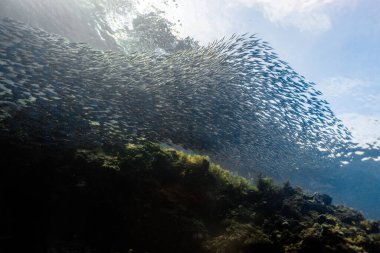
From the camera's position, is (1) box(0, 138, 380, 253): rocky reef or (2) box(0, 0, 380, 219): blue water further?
(2) box(0, 0, 380, 219): blue water

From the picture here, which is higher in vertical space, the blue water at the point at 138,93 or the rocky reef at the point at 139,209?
the blue water at the point at 138,93

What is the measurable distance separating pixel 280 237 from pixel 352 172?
39.0 metres

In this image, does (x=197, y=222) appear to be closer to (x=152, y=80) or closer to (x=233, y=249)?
(x=233, y=249)

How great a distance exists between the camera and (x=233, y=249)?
8.55 meters

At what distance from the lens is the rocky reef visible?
9102 mm

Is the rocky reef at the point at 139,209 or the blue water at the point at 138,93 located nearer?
the rocky reef at the point at 139,209

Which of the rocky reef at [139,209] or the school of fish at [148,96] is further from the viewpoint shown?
the school of fish at [148,96]

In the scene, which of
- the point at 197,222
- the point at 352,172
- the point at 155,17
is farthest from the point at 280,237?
the point at 352,172

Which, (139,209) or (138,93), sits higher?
(138,93)

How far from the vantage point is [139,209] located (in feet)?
34.8

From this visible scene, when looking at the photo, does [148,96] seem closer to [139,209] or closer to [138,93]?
[138,93]

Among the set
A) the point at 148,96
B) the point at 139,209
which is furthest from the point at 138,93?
the point at 139,209

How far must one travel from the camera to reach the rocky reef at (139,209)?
9.10m

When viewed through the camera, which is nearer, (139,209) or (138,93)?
(139,209)
